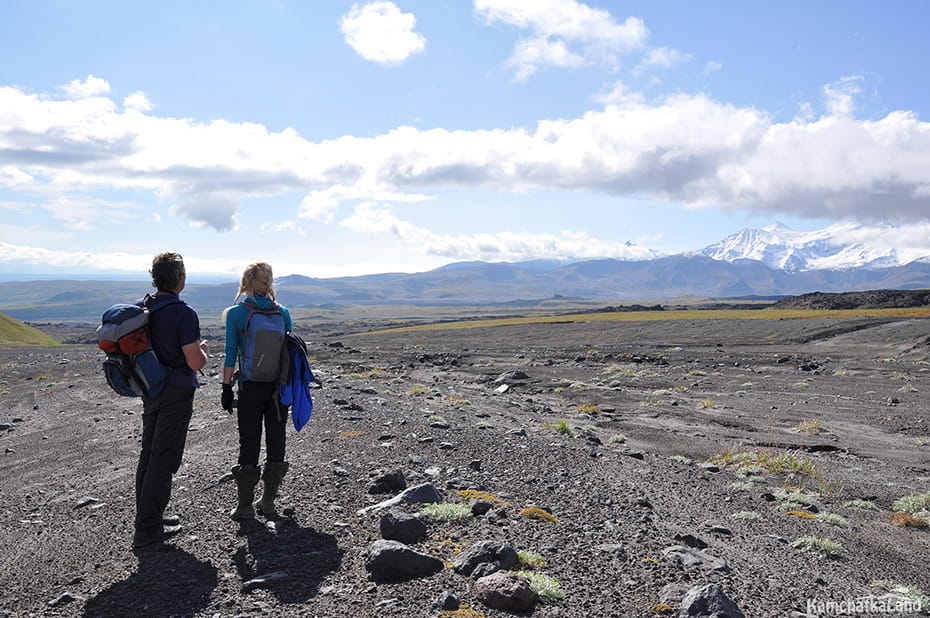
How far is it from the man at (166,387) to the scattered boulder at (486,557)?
2715 millimetres

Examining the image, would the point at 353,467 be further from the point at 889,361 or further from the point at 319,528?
the point at 889,361

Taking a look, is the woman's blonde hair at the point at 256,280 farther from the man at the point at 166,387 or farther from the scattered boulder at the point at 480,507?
the scattered boulder at the point at 480,507

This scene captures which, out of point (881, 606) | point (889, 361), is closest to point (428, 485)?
point (881, 606)

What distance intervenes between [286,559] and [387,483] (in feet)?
7.30

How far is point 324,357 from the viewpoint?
42.1 metres

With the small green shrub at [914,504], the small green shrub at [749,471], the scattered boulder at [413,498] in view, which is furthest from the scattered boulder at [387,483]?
the small green shrub at [914,504]

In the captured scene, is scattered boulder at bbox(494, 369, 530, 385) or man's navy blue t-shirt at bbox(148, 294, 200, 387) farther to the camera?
scattered boulder at bbox(494, 369, 530, 385)

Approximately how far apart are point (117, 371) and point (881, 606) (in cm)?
678

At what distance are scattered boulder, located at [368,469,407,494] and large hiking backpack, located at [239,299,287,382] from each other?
2.02 meters

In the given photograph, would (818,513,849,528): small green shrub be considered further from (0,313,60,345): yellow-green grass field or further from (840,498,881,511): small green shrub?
(0,313,60,345): yellow-green grass field

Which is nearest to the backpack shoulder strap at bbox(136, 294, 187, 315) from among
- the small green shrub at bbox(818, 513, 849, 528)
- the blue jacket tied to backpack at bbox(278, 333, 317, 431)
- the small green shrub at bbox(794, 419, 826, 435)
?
the blue jacket tied to backpack at bbox(278, 333, 317, 431)

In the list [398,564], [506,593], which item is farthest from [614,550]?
[398,564]

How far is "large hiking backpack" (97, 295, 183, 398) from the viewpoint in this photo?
557cm

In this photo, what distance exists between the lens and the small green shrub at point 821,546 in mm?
6344
